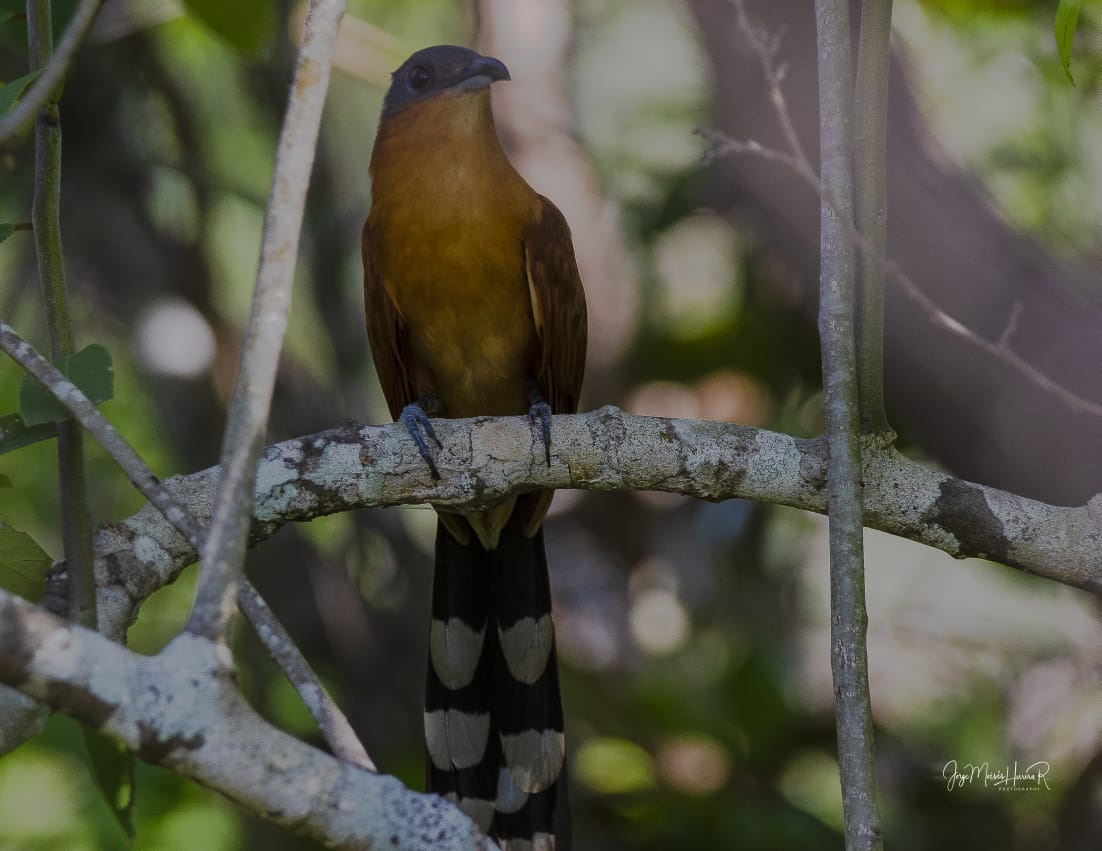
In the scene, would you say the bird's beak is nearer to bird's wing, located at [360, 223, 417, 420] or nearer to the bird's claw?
bird's wing, located at [360, 223, 417, 420]

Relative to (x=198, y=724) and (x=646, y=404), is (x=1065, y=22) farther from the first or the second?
(x=646, y=404)

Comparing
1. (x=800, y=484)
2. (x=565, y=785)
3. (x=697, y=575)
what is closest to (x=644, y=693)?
(x=565, y=785)

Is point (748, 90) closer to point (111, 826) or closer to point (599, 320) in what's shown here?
point (599, 320)

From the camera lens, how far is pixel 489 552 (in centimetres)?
379

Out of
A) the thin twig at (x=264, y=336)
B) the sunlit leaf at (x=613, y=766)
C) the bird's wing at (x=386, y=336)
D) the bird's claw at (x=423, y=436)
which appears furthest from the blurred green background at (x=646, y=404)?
the thin twig at (x=264, y=336)

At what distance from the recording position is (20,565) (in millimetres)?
2232

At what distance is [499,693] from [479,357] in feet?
3.30

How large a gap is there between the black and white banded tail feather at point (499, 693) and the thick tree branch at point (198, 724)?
6.15 feet

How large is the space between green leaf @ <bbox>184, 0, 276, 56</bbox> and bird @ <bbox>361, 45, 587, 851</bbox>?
4.21 feet

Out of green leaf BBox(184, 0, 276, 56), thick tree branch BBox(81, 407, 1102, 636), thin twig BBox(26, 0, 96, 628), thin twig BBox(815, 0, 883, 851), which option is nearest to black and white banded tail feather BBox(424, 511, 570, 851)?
thick tree branch BBox(81, 407, 1102, 636)

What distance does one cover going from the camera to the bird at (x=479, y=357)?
3.50m

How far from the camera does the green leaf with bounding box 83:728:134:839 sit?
1.97 m

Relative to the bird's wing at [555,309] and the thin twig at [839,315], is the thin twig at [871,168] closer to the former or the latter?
the thin twig at [839,315]

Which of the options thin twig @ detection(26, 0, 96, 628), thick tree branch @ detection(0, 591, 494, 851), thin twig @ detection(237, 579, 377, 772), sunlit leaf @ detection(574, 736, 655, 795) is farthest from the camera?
sunlit leaf @ detection(574, 736, 655, 795)
